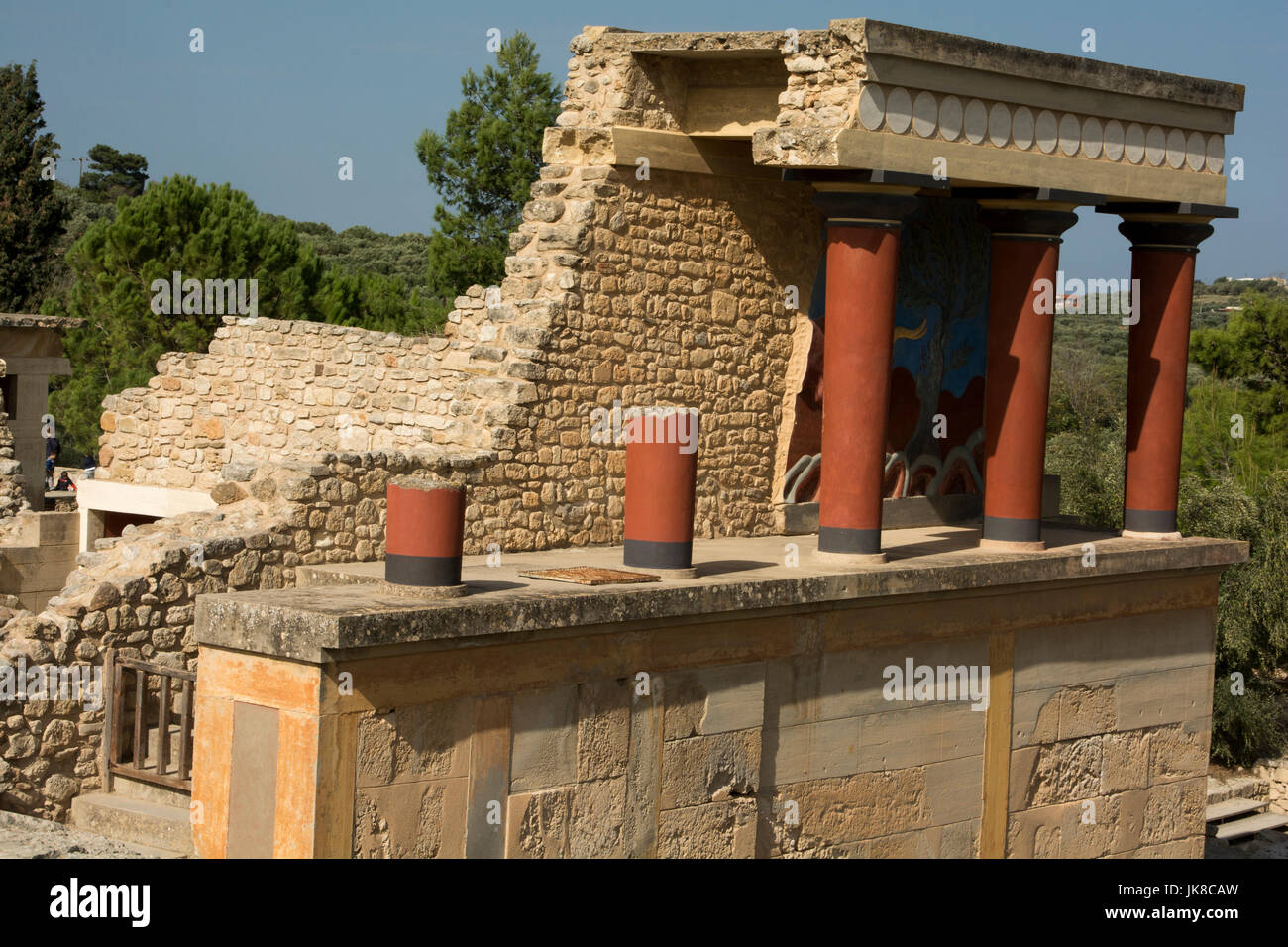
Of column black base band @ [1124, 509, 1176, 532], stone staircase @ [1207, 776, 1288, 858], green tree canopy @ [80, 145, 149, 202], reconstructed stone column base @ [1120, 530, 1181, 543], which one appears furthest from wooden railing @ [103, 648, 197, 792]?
green tree canopy @ [80, 145, 149, 202]

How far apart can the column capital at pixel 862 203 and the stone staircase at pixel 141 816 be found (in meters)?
5.31

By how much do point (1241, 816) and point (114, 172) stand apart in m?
48.1

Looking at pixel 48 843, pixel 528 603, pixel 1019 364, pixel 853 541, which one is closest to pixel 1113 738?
pixel 1019 364

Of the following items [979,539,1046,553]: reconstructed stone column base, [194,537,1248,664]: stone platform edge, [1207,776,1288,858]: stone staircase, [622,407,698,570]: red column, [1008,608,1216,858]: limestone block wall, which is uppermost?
[622,407,698,570]: red column

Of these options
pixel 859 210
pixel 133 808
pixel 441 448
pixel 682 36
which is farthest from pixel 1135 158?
pixel 133 808

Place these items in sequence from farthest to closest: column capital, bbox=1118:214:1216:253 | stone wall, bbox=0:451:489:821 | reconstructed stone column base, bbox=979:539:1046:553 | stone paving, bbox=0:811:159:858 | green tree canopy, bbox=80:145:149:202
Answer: green tree canopy, bbox=80:145:149:202
column capital, bbox=1118:214:1216:253
reconstructed stone column base, bbox=979:539:1046:553
stone wall, bbox=0:451:489:821
stone paving, bbox=0:811:159:858

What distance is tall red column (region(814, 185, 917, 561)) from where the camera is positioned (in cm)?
986

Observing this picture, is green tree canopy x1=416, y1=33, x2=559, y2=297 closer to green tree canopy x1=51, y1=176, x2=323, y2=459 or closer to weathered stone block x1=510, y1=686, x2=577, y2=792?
green tree canopy x1=51, y1=176, x2=323, y2=459

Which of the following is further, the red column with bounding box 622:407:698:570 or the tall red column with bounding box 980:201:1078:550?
the tall red column with bounding box 980:201:1078:550

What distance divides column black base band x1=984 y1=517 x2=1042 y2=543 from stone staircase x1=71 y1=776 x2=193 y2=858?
19.7ft

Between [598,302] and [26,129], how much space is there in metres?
21.6

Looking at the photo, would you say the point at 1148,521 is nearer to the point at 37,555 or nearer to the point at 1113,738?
the point at 1113,738

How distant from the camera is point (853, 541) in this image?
9.88 metres

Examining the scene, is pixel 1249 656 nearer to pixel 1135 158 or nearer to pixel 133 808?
pixel 1135 158
